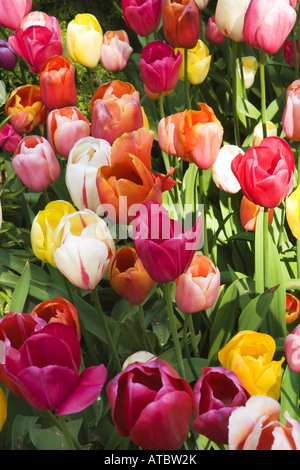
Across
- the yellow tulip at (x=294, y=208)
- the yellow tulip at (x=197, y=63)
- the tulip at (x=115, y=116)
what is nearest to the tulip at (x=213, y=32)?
the yellow tulip at (x=197, y=63)

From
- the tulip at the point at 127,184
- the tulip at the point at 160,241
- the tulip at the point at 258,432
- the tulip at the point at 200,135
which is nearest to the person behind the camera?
the tulip at the point at 258,432

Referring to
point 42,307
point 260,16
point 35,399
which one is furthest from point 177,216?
point 35,399

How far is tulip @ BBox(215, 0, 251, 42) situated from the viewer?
1220 millimetres

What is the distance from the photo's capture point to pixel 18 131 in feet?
4.22

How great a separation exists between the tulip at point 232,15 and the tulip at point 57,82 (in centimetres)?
34

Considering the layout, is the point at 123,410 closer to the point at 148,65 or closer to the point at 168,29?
the point at 148,65

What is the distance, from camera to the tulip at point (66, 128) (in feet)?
3.37

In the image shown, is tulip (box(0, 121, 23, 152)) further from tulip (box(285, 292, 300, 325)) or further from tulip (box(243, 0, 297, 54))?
tulip (box(285, 292, 300, 325))

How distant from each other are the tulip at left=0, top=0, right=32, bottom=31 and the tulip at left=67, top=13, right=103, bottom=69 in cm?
12

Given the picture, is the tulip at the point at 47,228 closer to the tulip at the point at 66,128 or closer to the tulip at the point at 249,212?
the tulip at the point at 66,128

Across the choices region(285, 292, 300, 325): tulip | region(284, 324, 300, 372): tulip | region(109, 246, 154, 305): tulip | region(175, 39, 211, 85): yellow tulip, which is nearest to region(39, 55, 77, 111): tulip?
region(175, 39, 211, 85): yellow tulip

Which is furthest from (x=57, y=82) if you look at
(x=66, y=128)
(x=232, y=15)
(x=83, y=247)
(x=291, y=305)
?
(x=291, y=305)

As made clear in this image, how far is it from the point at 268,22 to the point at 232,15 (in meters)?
0.17

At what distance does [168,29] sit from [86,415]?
0.78m
